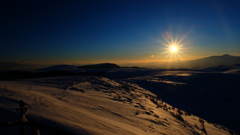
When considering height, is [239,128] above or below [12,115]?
below

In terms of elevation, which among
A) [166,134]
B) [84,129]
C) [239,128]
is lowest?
[239,128]

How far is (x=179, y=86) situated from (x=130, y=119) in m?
10.9

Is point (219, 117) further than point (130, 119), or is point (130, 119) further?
point (219, 117)

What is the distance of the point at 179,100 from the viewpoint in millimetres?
11008

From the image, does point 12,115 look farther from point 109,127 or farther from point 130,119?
point 130,119

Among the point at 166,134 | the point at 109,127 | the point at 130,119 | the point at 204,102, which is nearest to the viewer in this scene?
the point at 109,127

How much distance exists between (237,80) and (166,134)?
17.8 metres

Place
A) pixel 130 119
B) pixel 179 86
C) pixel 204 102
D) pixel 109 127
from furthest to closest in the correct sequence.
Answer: pixel 179 86 → pixel 204 102 → pixel 130 119 → pixel 109 127

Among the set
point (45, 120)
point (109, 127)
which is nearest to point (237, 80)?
point (109, 127)

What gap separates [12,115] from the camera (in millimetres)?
2480

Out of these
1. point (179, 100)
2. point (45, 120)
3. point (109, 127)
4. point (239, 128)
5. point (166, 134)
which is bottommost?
point (239, 128)

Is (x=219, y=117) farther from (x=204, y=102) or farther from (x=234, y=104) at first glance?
(x=234, y=104)

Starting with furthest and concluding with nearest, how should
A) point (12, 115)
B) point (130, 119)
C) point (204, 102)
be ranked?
1. point (204, 102)
2. point (130, 119)
3. point (12, 115)

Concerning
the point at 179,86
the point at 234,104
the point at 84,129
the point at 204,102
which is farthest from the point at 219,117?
the point at 84,129
